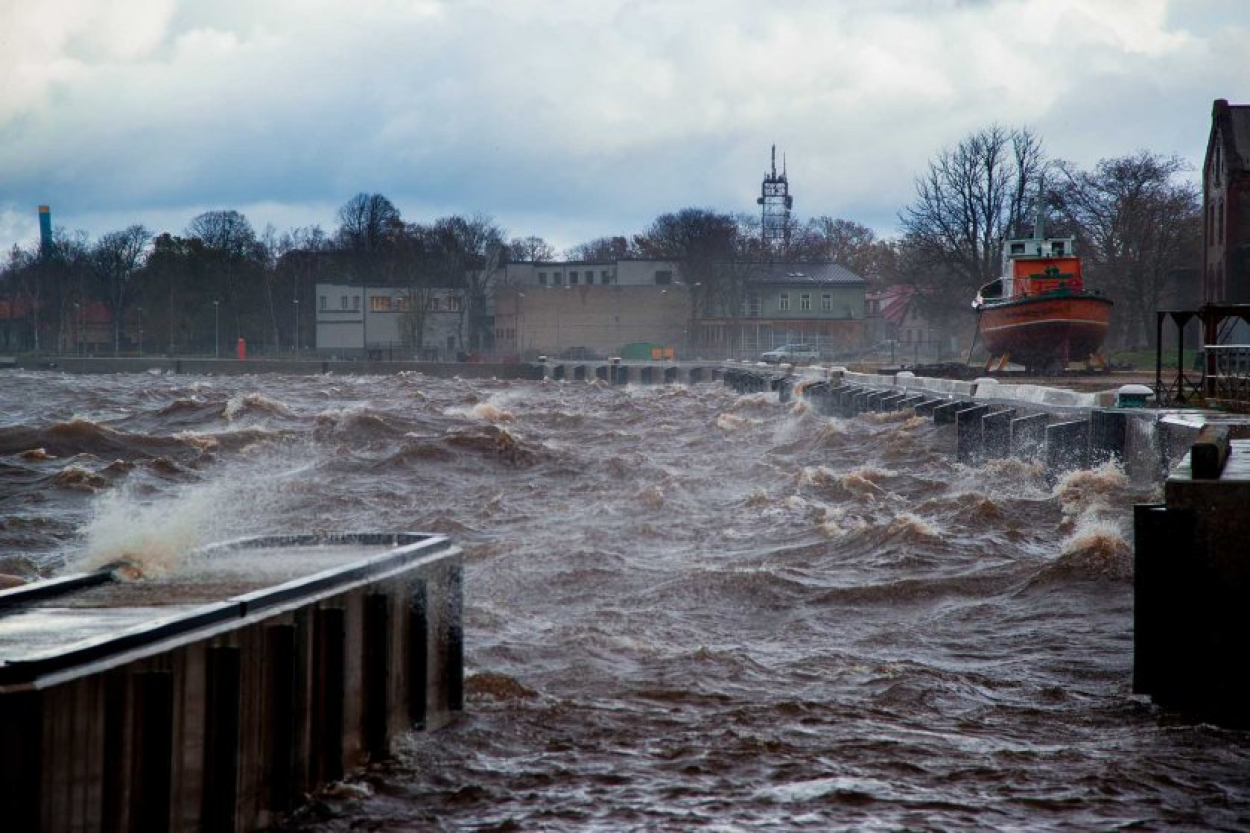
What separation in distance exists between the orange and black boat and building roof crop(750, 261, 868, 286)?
172 ft

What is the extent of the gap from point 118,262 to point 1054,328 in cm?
9311

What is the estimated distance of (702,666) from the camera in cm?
1121

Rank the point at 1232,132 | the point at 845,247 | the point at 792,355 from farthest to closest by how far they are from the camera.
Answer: the point at 845,247 < the point at 792,355 < the point at 1232,132

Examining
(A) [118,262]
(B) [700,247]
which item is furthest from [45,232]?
(B) [700,247]

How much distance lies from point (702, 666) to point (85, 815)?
6081 mm

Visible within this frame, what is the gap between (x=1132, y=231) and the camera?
76000mm

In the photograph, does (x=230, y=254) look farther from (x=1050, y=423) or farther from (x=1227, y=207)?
(x=1050, y=423)

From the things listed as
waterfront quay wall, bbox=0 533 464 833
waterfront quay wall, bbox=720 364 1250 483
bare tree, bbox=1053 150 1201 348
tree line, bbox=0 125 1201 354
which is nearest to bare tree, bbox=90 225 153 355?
tree line, bbox=0 125 1201 354

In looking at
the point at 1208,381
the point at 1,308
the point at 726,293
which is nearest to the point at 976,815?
the point at 1208,381

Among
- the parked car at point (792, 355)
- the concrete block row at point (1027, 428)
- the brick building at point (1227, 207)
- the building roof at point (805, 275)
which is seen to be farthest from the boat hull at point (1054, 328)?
the building roof at point (805, 275)

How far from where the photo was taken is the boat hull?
170 ft

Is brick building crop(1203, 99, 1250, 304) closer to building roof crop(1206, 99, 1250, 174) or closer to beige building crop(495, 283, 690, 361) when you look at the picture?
building roof crop(1206, 99, 1250, 174)

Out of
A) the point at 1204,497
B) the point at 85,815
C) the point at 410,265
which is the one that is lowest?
the point at 85,815

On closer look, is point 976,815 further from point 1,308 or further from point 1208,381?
point 1,308
